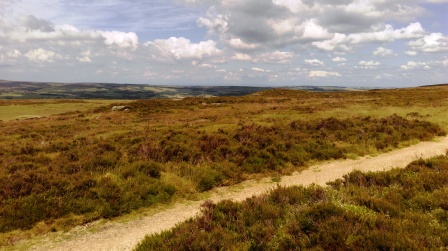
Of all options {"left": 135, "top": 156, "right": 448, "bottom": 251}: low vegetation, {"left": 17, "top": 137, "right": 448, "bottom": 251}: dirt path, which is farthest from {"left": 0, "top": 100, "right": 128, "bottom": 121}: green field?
{"left": 135, "top": 156, "right": 448, "bottom": 251}: low vegetation

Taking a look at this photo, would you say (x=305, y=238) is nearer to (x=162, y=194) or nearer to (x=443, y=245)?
(x=443, y=245)

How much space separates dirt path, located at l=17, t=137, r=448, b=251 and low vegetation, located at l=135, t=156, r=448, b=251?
4.26 feet

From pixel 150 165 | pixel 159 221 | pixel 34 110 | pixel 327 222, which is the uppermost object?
pixel 327 222

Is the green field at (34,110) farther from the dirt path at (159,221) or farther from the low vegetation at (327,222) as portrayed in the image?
the low vegetation at (327,222)

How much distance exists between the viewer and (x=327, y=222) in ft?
22.7

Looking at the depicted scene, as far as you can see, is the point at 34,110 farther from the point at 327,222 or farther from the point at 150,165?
the point at 327,222

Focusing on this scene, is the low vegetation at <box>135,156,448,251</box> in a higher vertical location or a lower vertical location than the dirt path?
higher

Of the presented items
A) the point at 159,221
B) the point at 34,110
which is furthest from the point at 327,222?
the point at 34,110

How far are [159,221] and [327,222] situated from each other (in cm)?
575

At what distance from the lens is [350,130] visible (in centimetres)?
2330

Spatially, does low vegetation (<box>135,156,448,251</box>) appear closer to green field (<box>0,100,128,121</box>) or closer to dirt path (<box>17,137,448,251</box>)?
dirt path (<box>17,137,448,251</box>)

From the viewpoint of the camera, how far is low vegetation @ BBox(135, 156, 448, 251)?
616cm

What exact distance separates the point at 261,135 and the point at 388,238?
14167 millimetres

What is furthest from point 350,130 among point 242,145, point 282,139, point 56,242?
point 56,242
